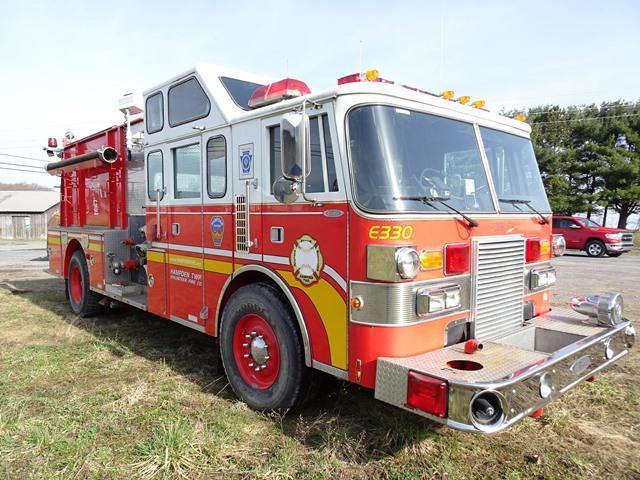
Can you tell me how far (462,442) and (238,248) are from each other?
89.3 inches

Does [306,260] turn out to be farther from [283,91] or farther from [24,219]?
[24,219]

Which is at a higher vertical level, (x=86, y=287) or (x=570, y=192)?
(x=570, y=192)

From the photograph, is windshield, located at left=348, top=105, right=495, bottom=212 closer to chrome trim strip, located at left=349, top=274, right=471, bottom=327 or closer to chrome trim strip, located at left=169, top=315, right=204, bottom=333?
chrome trim strip, located at left=349, top=274, right=471, bottom=327

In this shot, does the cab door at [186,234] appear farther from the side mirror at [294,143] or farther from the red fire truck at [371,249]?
the side mirror at [294,143]

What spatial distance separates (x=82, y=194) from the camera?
25.1 feet

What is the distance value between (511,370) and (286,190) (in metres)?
1.79

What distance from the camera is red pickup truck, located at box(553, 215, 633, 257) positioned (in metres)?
18.3

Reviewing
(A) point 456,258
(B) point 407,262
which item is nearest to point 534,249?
(A) point 456,258

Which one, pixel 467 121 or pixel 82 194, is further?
pixel 82 194

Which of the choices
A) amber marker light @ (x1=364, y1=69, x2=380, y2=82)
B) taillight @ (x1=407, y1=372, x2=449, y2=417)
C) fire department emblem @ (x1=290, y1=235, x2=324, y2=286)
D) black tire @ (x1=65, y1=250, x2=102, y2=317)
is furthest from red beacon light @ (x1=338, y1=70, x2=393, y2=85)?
black tire @ (x1=65, y1=250, x2=102, y2=317)

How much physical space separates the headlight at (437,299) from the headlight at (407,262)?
0.17 metres

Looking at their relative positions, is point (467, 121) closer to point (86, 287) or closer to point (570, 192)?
point (86, 287)

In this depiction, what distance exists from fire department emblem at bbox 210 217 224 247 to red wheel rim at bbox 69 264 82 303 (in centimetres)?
420

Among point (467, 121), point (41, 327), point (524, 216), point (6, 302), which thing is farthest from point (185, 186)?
point (6, 302)
